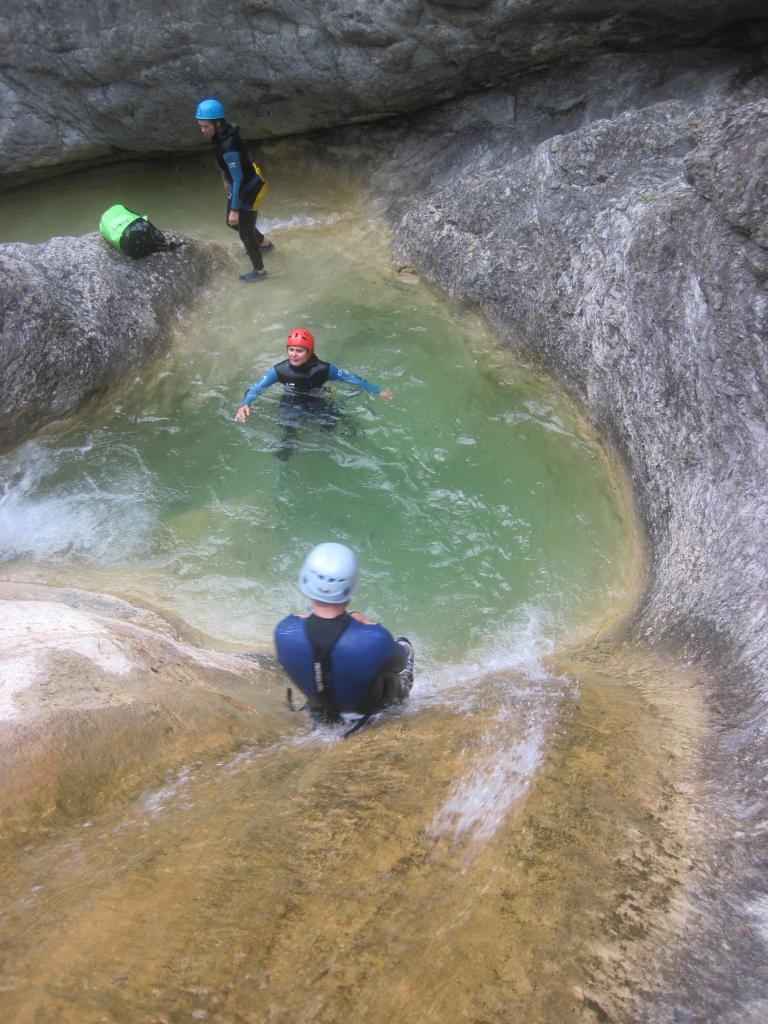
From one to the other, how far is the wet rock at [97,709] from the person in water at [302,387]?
246 centimetres

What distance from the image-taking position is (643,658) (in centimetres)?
449

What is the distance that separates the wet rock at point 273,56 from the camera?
7902mm

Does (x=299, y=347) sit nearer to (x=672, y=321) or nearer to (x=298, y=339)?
(x=298, y=339)

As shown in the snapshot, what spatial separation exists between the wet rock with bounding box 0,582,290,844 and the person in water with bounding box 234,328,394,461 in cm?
246

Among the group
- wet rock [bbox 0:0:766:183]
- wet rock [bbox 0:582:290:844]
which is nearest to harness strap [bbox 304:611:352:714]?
wet rock [bbox 0:582:290:844]

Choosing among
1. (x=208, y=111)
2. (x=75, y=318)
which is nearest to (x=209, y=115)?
(x=208, y=111)

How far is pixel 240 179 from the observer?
8.00 meters

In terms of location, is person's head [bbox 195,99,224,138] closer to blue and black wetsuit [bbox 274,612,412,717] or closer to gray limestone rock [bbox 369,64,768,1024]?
gray limestone rock [bbox 369,64,768,1024]

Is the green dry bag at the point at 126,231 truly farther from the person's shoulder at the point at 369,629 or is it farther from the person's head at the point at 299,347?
the person's shoulder at the point at 369,629

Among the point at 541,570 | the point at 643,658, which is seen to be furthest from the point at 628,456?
the point at 643,658

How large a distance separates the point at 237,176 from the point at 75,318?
7.91ft

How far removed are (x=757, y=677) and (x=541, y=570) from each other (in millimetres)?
2059

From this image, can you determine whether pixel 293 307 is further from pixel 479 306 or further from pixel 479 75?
pixel 479 75

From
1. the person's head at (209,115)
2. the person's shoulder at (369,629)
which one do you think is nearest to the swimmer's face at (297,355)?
the person's head at (209,115)
